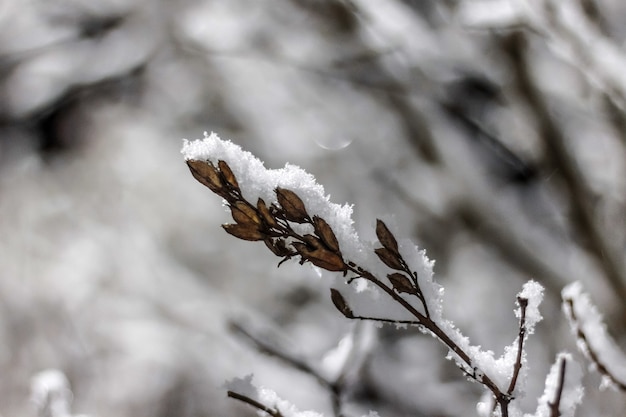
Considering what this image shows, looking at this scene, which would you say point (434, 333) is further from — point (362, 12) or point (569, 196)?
point (362, 12)

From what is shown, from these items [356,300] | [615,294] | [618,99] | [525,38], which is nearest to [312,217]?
[356,300]

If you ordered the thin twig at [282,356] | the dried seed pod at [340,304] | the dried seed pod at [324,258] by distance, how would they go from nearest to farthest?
the dried seed pod at [324,258] → the dried seed pod at [340,304] → the thin twig at [282,356]

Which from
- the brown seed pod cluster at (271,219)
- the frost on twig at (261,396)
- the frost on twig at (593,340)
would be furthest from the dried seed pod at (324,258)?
the frost on twig at (593,340)

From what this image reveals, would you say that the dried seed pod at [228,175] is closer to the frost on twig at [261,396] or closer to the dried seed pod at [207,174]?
the dried seed pod at [207,174]

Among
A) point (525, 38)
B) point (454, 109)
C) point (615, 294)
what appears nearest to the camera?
point (615, 294)

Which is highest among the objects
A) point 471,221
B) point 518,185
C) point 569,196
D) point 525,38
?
point 518,185

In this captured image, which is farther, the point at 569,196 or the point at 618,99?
the point at 569,196

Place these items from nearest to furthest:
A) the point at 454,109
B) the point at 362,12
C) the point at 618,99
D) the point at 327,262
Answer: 1. the point at 327,262
2. the point at 618,99
3. the point at 362,12
4. the point at 454,109

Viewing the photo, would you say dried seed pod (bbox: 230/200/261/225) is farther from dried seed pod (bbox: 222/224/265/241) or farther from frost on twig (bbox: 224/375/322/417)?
frost on twig (bbox: 224/375/322/417)
